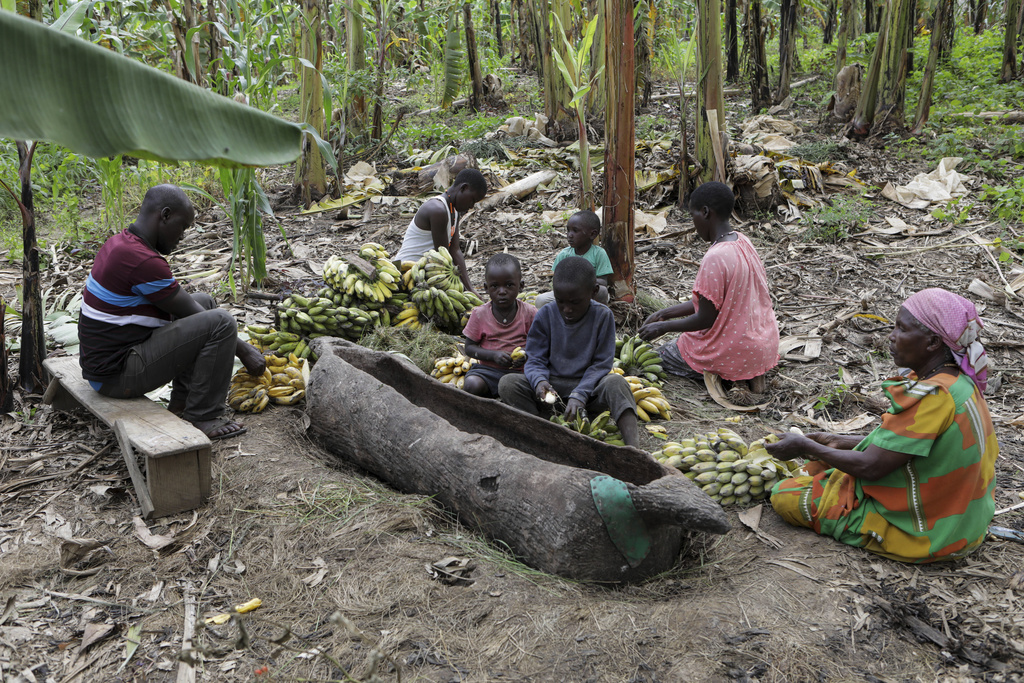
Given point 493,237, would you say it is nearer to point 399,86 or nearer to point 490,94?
point 490,94

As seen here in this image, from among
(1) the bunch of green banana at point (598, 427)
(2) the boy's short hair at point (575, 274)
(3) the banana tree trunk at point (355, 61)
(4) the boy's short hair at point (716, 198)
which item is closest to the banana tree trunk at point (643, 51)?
(3) the banana tree trunk at point (355, 61)

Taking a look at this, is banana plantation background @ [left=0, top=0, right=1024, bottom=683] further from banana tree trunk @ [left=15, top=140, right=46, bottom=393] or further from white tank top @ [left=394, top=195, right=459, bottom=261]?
white tank top @ [left=394, top=195, right=459, bottom=261]

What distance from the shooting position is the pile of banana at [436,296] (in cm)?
568

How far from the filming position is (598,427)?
402 cm

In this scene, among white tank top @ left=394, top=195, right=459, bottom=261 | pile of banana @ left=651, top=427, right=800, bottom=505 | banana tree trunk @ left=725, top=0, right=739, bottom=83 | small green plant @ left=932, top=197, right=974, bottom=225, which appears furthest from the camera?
banana tree trunk @ left=725, top=0, right=739, bottom=83

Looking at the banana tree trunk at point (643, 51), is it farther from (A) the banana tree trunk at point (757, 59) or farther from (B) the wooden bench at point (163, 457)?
(B) the wooden bench at point (163, 457)

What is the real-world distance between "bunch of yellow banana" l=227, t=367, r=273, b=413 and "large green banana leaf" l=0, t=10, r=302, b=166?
3.08 metres

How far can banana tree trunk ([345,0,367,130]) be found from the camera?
33.9 ft

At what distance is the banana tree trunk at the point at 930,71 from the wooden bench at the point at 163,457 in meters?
10.2

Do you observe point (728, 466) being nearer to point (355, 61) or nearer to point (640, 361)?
point (640, 361)

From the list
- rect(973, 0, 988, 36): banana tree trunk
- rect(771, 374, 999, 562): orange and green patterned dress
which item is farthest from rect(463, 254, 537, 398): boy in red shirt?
rect(973, 0, 988, 36): banana tree trunk

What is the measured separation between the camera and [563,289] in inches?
156

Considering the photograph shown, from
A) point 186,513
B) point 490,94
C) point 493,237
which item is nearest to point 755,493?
point 186,513

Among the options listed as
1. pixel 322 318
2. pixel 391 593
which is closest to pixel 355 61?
pixel 322 318
